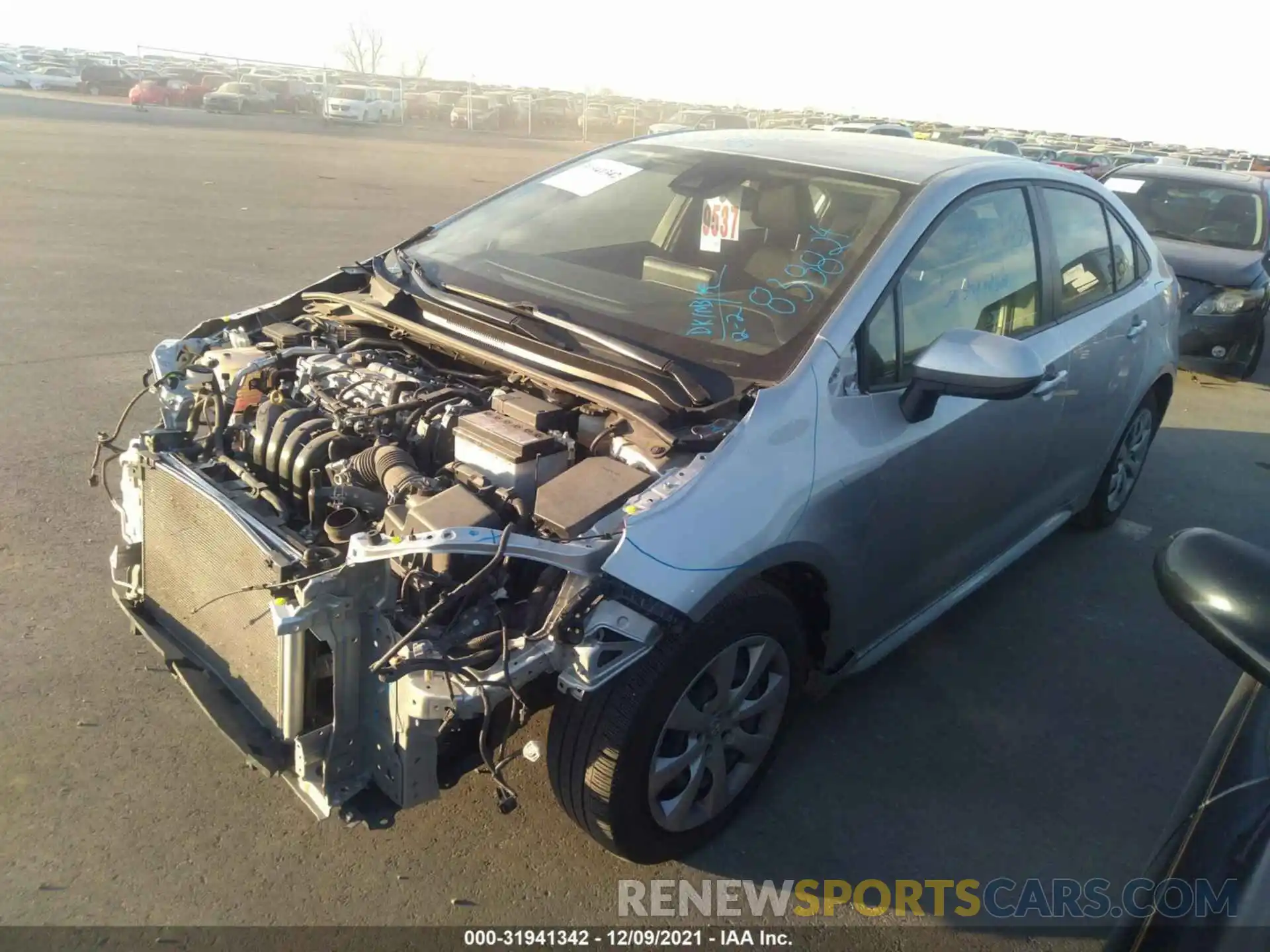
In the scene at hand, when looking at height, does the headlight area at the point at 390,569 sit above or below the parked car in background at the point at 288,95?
below

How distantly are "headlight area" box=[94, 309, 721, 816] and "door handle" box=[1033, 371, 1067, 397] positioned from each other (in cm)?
180

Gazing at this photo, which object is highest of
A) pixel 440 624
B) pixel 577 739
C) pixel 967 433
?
pixel 967 433

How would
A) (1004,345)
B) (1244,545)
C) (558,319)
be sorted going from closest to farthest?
(1244,545) → (1004,345) → (558,319)

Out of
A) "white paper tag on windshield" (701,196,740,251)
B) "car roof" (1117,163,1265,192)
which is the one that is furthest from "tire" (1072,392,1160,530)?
"car roof" (1117,163,1265,192)

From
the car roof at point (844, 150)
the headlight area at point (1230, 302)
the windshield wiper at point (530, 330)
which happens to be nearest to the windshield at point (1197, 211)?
the headlight area at point (1230, 302)

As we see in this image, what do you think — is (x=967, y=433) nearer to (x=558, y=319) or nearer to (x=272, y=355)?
(x=558, y=319)

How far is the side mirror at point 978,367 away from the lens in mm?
2674

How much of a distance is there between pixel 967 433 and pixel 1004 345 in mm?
571

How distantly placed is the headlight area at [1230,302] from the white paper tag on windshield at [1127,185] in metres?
2.00

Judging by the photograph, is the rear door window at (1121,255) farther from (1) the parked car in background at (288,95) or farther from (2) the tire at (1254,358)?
(1) the parked car in background at (288,95)

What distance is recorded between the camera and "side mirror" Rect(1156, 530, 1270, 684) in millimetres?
1494

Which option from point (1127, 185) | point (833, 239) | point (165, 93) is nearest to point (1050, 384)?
point (833, 239)

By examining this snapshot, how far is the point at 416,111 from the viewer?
44.2 m

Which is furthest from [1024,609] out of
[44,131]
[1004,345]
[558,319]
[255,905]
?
[44,131]
